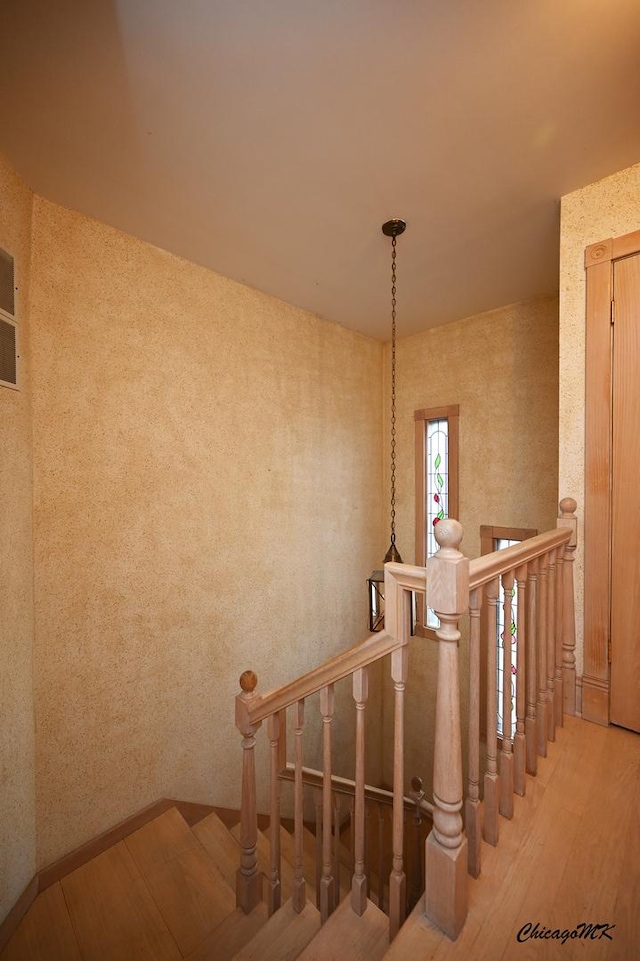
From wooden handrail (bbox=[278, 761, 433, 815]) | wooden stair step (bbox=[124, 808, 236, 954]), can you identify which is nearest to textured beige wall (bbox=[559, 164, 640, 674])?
wooden handrail (bbox=[278, 761, 433, 815])

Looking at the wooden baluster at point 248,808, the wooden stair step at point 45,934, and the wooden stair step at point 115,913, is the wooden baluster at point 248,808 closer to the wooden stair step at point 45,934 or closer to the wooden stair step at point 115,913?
the wooden stair step at point 115,913

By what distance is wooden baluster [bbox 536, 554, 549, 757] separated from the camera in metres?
1.46

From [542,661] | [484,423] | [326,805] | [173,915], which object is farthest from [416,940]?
[484,423]

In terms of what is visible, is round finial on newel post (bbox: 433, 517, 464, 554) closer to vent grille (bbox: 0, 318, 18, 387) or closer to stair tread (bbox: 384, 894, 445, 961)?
stair tread (bbox: 384, 894, 445, 961)

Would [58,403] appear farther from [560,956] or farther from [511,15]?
[560,956]

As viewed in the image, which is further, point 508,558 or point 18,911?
point 18,911

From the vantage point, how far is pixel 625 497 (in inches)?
66.5

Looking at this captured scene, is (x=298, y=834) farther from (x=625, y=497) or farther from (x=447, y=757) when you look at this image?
(x=625, y=497)

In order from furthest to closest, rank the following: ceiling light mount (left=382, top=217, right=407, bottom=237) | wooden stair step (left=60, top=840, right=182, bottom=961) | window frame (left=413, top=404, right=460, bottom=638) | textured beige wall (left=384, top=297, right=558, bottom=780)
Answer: window frame (left=413, top=404, right=460, bottom=638) < textured beige wall (left=384, top=297, right=558, bottom=780) < ceiling light mount (left=382, top=217, right=407, bottom=237) < wooden stair step (left=60, top=840, right=182, bottom=961)

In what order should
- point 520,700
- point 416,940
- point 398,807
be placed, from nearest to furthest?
1. point 416,940
2. point 398,807
3. point 520,700

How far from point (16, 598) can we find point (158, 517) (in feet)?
2.46

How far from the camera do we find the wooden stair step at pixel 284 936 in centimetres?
130

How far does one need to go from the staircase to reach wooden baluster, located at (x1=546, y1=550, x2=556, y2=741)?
0.89 m

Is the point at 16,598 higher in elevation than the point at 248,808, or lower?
higher
